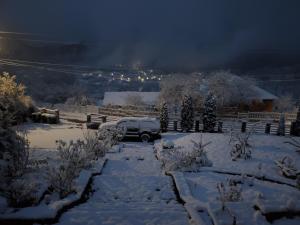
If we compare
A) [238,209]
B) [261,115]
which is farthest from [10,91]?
[261,115]

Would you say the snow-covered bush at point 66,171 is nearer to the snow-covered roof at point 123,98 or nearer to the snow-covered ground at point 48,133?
the snow-covered ground at point 48,133

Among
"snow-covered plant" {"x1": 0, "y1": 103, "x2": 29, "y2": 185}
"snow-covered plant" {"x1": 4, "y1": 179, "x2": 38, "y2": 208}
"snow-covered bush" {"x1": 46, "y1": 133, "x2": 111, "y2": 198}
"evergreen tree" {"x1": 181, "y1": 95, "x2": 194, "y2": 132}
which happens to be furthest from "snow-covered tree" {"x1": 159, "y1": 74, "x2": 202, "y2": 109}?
"snow-covered plant" {"x1": 4, "y1": 179, "x2": 38, "y2": 208}

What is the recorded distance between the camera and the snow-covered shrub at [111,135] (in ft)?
45.4

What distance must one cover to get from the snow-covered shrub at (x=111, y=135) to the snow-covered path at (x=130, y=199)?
0.77 meters

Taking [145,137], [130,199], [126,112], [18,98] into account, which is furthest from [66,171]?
[126,112]

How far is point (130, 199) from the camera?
7.62m

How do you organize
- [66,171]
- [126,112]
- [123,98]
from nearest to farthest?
1. [66,171]
2. [126,112]
3. [123,98]

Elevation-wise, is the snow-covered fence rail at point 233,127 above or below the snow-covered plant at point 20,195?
above

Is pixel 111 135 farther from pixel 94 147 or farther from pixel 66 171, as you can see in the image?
pixel 66 171

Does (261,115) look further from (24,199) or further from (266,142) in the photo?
(24,199)

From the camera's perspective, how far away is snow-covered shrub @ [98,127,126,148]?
13.8 metres

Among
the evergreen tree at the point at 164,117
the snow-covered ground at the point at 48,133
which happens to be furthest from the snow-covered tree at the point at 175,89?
the snow-covered ground at the point at 48,133

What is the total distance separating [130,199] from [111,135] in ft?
24.5

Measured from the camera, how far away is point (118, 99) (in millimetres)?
48906
